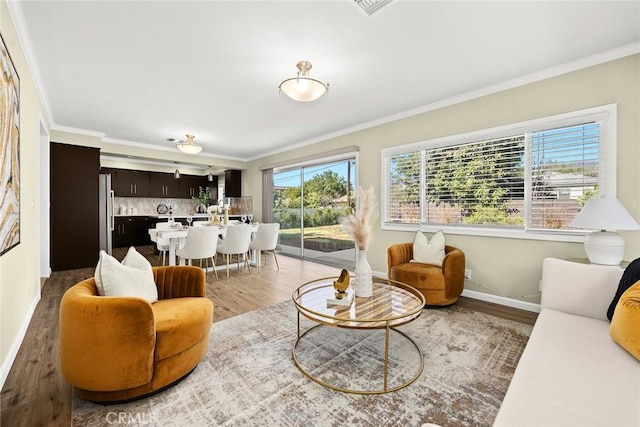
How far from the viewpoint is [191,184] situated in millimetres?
8742

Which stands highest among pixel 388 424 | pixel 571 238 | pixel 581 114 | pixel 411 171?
pixel 581 114

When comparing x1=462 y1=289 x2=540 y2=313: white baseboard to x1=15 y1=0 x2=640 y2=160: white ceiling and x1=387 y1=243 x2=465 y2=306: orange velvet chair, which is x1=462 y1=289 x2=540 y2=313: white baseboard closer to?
x1=387 y1=243 x2=465 y2=306: orange velvet chair

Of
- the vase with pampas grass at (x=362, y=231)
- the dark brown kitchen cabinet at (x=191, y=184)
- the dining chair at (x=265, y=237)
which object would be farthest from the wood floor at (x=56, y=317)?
the dark brown kitchen cabinet at (x=191, y=184)

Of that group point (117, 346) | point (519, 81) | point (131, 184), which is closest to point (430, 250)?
point (519, 81)

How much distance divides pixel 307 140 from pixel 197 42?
3391 mm

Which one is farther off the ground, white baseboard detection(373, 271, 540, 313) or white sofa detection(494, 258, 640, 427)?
white sofa detection(494, 258, 640, 427)

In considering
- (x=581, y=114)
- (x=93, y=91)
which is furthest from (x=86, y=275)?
(x=581, y=114)

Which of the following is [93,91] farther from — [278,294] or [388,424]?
[388,424]

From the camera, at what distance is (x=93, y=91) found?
3.40m

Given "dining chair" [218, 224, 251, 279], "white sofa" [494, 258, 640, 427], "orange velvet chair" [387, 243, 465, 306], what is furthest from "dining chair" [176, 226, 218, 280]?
"white sofa" [494, 258, 640, 427]

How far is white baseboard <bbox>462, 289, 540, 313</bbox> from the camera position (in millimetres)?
3000

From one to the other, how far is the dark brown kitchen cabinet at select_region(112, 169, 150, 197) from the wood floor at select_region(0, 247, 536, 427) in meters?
3.26

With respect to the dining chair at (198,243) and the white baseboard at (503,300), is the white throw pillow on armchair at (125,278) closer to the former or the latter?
the dining chair at (198,243)

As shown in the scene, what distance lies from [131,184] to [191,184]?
158 centimetres
